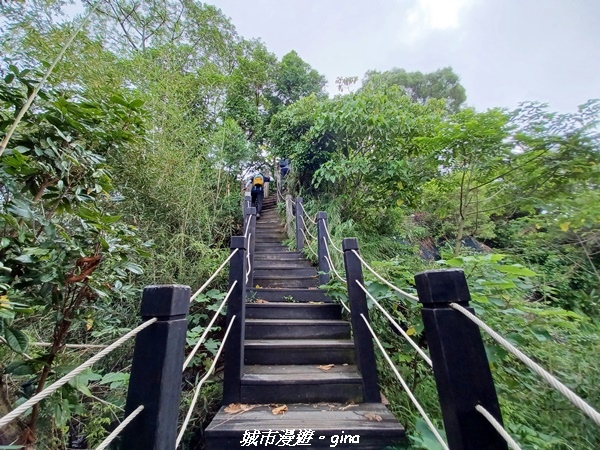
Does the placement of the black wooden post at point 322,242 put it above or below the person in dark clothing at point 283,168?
below

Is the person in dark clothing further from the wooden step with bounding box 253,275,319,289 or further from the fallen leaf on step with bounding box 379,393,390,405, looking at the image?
the fallen leaf on step with bounding box 379,393,390,405

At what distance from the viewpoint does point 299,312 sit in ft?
7.95

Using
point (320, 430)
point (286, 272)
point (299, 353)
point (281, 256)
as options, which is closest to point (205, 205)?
point (281, 256)

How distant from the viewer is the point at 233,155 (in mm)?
5887

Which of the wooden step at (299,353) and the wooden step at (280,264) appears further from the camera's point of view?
the wooden step at (280,264)

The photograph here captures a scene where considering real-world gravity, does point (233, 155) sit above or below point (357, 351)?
above

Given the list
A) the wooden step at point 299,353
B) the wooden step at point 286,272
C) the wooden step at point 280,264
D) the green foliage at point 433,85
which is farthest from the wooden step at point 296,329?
the green foliage at point 433,85

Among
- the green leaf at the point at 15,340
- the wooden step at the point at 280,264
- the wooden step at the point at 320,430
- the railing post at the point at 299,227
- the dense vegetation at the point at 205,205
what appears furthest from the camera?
the railing post at the point at 299,227

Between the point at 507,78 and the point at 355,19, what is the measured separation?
6.01 meters

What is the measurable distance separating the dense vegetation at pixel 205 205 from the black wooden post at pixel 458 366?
375 mm

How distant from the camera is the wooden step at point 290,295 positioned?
2734 millimetres

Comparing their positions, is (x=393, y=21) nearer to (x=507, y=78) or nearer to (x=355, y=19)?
(x=355, y=19)

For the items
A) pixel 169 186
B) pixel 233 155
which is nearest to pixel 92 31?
pixel 233 155

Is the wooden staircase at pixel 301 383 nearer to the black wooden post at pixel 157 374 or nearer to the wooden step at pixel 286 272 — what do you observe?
the wooden step at pixel 286 272
